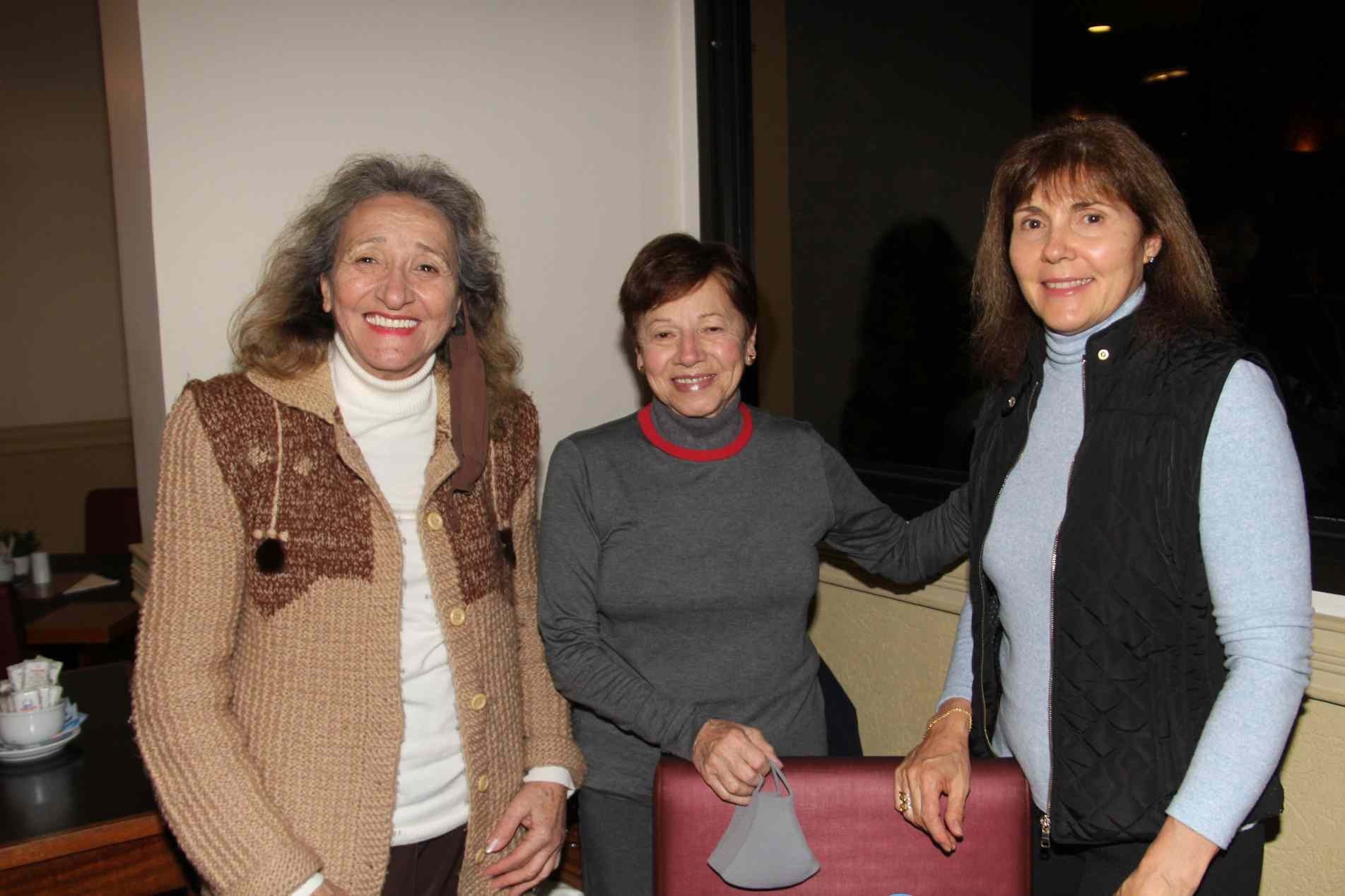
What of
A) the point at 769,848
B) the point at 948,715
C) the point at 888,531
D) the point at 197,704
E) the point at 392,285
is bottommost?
the point at 769,848

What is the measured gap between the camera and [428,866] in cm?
160

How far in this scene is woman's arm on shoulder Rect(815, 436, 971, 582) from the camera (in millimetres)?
1839

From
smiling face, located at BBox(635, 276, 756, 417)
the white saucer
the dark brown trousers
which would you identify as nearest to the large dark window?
smiling face, located at BBox(635, 276, 756, 417)

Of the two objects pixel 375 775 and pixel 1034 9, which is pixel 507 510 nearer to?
pixel 375 775

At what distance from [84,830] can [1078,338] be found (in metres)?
1.79

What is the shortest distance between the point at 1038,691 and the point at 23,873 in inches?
65.3

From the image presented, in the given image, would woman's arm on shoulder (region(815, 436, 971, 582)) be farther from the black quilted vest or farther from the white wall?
the white wall

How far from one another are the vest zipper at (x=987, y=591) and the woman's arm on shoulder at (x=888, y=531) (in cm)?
31

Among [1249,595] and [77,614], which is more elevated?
[1249,595]

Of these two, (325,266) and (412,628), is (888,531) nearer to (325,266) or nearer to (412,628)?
(412,628)

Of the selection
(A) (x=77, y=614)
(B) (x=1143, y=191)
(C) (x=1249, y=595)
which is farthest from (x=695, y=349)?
(A) (x=77, y=614)

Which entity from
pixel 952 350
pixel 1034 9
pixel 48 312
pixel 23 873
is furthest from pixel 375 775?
pixel 48 312

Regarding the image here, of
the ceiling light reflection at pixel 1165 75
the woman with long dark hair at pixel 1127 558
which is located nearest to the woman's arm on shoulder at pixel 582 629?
the woman with long dark hair at pixel 1127 558

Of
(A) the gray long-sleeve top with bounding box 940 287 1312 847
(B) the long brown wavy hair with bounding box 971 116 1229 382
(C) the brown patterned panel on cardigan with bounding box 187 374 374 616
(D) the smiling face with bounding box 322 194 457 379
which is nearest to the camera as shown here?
(A) the gray long-sleeve top with bounding box 940 287 1312 847
